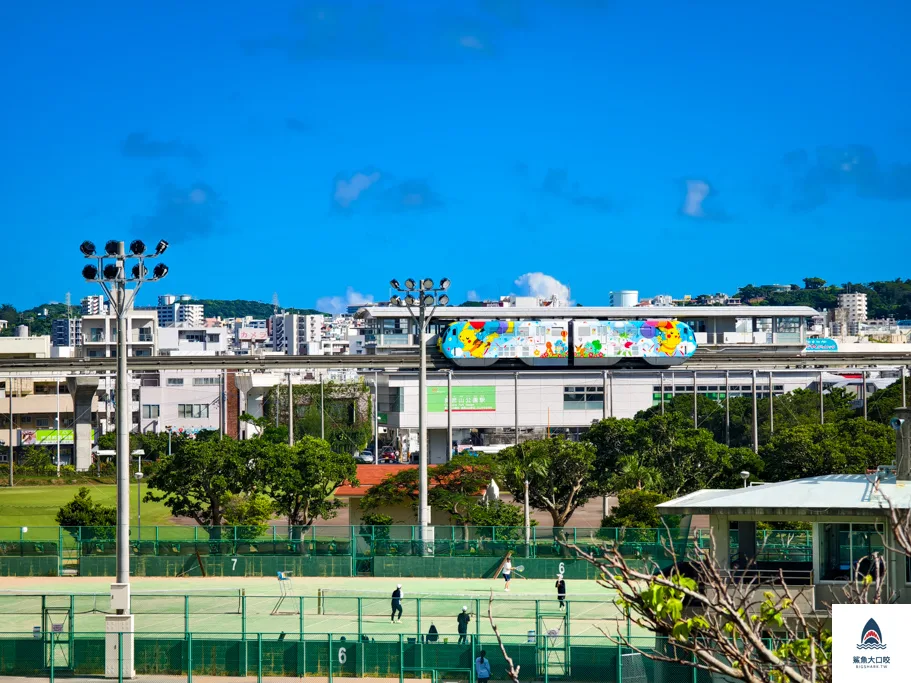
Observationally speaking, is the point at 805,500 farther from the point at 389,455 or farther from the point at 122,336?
the point at 389,455

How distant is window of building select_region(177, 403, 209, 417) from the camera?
116125 millimetres

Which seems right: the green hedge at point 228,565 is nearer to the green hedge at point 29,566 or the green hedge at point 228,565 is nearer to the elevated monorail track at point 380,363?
the green hedge at point 29,566

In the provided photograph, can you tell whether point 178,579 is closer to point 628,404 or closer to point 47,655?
point 47,655

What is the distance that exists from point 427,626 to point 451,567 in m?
11.6

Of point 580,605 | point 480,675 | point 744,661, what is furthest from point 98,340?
point 744,661

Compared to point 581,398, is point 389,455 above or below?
below

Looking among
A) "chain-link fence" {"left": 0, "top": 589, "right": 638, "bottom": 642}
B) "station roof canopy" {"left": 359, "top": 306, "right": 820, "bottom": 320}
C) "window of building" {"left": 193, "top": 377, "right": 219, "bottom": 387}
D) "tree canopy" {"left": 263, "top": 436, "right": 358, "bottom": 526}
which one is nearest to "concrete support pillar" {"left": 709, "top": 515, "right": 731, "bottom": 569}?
"chain-link fence" {"left": 0, "top": 589, "right": 638, "bottom": 642}

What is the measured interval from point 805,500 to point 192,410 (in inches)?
3837

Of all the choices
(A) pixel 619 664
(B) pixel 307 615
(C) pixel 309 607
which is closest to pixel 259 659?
(A) pixel 619 664

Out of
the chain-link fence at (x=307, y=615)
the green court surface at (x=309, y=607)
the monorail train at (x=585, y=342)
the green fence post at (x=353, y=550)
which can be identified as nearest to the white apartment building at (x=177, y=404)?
the monorail train at (x=585, y=342)

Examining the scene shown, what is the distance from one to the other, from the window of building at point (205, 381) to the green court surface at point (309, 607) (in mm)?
72420

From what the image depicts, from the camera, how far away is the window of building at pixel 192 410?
116 metres

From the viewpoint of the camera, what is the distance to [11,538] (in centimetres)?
5331

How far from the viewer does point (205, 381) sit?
118500 mm
